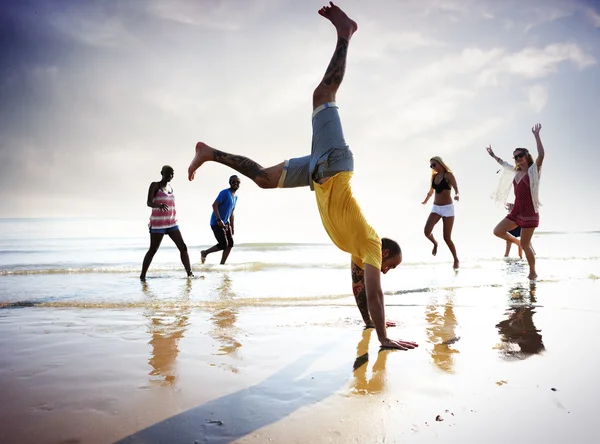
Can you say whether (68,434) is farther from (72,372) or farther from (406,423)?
(406,423)

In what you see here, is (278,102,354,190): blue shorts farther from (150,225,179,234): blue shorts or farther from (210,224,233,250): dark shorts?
(210,224,233,250): dark shorts

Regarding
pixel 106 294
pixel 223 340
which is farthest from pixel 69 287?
pixel 223 340

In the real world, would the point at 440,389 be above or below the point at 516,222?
below

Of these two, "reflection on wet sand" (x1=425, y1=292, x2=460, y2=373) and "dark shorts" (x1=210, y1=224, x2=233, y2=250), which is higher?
"dark shorts" (x1=210, y1=224, x2=233, y2=250)

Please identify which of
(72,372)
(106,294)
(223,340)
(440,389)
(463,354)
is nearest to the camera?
(440,389)

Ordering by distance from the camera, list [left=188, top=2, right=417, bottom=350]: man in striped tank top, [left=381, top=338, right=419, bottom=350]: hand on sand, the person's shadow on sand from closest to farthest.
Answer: the person's shadow on sand, [left=381, top=338, right=419, bottom=350]: hand on sand, [left=188, top=2, right=417, bottom=350]: man in striped tank top

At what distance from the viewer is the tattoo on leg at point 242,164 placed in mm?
3842

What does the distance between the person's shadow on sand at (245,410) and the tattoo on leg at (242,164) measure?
182cm

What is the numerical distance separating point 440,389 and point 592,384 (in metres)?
0.90

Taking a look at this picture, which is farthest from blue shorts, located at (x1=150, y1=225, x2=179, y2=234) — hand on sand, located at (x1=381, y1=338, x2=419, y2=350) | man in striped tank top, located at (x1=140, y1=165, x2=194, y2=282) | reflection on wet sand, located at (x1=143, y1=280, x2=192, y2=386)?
hand on sand, located at (x1=381, y1=338, x2=419, y2=350)

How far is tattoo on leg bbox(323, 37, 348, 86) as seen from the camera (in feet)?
11.6

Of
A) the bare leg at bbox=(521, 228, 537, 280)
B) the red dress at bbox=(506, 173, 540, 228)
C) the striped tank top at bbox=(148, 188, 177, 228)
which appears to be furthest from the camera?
the striped tank top at bbox=(148, 188, 177, 228)

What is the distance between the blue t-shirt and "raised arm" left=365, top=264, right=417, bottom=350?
7459 millimetres

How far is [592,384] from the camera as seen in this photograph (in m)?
2.41
